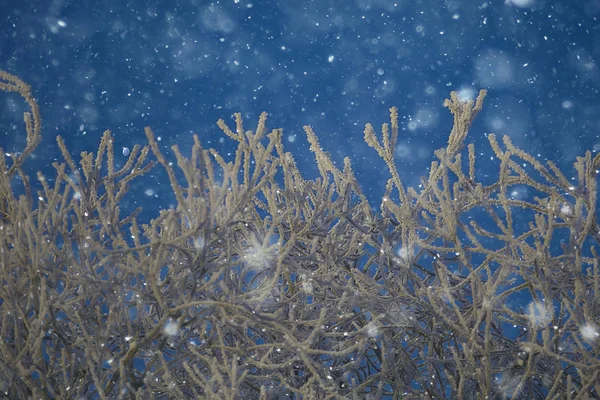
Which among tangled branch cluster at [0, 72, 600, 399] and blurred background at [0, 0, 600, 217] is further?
blurred background at [0, 0, 600, 217]

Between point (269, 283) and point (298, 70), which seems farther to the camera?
point (298, 70)

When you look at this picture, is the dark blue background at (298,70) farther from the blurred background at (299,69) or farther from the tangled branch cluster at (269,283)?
the tangled branch cluster at (269,283)

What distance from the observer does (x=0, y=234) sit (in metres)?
2.98

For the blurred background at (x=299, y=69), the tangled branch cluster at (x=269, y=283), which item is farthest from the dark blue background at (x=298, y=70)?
the tangled branch cluster at (x=269, y=283)

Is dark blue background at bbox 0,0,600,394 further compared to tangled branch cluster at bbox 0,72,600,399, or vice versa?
dark blue background at bbox 0,0,600,394

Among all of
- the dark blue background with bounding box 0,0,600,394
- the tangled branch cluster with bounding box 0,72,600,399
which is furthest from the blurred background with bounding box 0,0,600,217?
the tangled branch cluster with bounding box 0,72,600,399

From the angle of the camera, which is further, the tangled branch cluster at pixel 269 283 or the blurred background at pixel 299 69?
the blurred background at pixel 299 69

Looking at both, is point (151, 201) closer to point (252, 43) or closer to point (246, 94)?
point (246, 94)

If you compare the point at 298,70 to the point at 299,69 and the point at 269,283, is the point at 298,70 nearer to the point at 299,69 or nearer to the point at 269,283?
the point at 299,69

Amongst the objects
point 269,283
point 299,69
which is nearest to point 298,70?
point 299,69

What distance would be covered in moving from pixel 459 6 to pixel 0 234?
3846 inches

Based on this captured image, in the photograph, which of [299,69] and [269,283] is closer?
[269,283]

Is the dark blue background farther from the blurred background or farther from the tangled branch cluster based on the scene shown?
the tangled branch cluster

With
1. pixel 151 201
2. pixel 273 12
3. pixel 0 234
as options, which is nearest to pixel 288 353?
pixel 0 234
